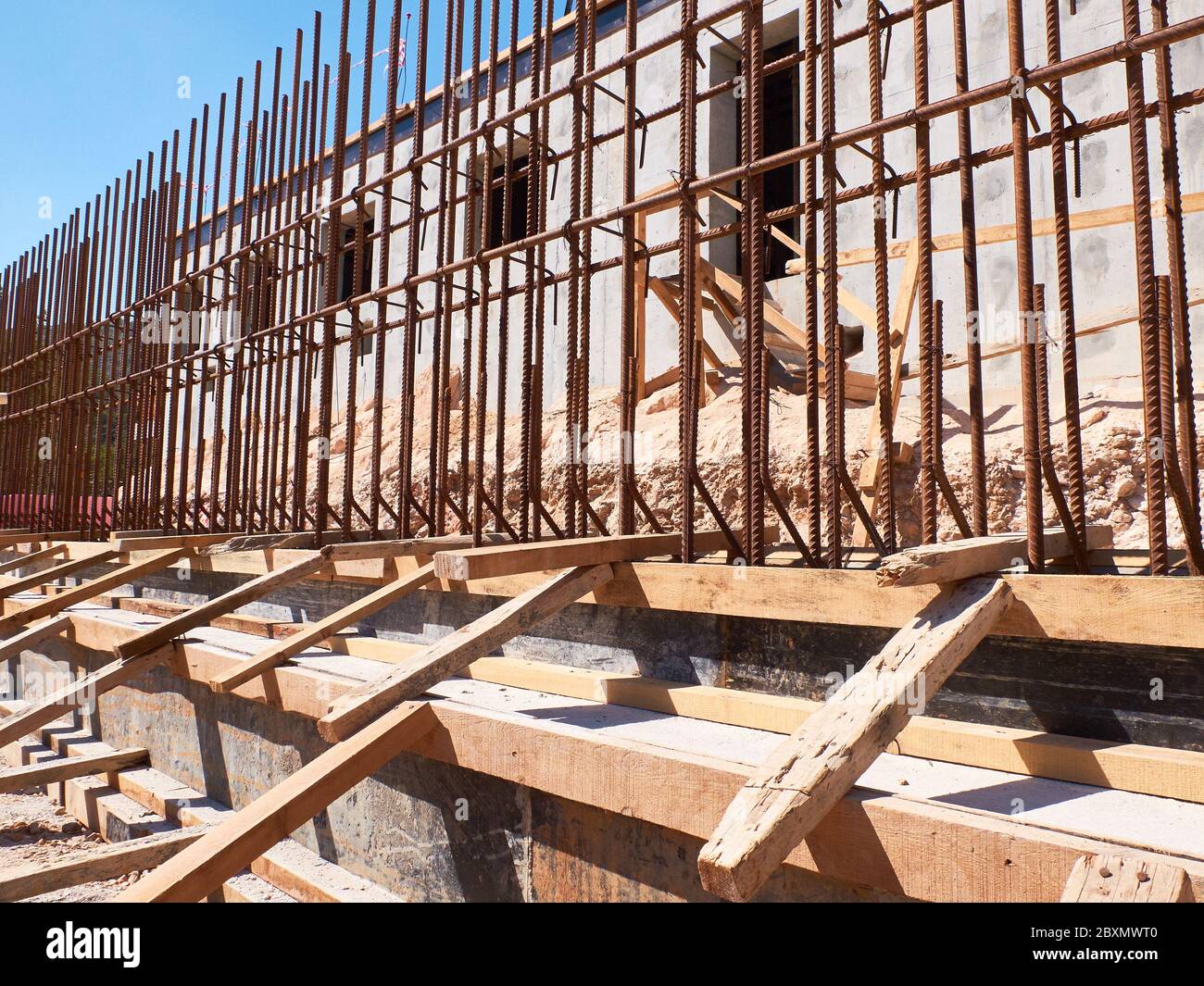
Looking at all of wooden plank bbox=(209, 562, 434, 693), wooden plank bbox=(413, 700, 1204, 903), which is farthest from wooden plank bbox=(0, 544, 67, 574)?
wooden plank bbox=(413, 700, 1204, 903)

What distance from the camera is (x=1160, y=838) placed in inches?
71.2

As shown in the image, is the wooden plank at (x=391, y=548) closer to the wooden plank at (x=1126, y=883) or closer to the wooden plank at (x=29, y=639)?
the wooden plank at (x=29, y=639)

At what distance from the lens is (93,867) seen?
3.62 metres

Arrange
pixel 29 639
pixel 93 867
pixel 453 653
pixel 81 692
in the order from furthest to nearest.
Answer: pixel 29 639, pixel 81 692, pixel 93 867, pixel 453 653

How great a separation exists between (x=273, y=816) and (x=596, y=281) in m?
8.01

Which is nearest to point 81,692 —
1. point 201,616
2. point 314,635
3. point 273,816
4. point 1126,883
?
point 201,616

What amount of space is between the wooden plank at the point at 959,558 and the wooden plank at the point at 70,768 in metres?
4.79

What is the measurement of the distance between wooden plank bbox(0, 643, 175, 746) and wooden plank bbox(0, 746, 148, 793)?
742mm

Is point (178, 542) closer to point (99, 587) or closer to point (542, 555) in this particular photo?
point (99, 587)

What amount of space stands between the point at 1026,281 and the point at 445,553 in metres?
1.98

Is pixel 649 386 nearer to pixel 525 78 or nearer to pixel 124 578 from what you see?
pixel 525 78

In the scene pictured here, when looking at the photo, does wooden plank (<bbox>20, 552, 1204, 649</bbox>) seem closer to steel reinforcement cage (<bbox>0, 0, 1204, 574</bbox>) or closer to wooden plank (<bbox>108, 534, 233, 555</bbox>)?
steel reinforcement cage (<bbox>0, 0, 1204, 574</bbox>)

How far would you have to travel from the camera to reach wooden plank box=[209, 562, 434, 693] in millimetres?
3686

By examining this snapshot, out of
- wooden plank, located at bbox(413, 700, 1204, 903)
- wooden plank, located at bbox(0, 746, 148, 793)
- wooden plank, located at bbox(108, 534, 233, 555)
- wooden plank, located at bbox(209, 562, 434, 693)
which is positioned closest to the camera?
wooden plank, located at bbox(413, 700, 1204, 903)
